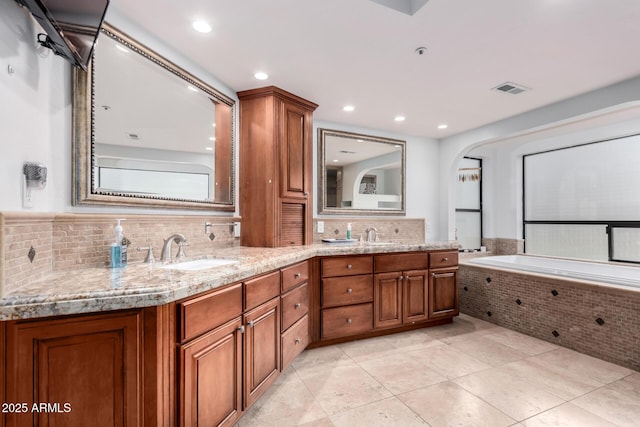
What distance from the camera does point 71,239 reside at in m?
1.51

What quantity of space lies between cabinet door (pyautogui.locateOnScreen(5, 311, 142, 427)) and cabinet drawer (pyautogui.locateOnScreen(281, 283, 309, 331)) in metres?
1.06

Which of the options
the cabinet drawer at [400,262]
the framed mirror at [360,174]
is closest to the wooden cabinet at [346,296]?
the cabinet drawer at [400,262]

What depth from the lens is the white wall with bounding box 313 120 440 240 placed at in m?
4.07

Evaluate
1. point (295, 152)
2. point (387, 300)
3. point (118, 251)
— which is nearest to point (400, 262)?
point (387, 300)

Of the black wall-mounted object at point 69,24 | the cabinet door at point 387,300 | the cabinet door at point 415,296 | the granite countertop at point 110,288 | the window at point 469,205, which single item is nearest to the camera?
the granite countertop at point 110,288

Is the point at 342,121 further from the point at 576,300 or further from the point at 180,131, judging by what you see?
the point at 576,300

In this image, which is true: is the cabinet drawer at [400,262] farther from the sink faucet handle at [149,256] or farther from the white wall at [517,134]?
the sink faucet handle at [149,256]

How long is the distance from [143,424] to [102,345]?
335 millimetres

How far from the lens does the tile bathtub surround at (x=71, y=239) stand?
114 centimetres

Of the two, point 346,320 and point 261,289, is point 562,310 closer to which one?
point 346,320

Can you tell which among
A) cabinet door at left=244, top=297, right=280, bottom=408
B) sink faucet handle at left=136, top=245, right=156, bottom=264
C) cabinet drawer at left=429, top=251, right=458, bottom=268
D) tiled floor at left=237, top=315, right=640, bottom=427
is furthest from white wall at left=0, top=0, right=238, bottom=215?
cabinet drawer at left=429, top=251, right=458, bottom=268

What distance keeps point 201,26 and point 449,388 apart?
9.25 feet

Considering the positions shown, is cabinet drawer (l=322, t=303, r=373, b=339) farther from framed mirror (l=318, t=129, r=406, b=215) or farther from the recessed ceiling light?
the recessed ceiling light

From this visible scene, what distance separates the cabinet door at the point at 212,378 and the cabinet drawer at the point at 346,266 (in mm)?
1185
